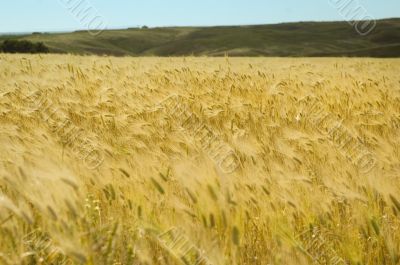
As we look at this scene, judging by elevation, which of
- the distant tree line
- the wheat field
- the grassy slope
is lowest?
the wheat field

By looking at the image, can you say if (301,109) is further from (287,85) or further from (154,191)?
(154,191)

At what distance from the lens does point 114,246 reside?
1.51 metres

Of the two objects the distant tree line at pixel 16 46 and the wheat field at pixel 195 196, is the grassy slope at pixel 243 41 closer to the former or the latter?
the distant tree line at pixel 16 46

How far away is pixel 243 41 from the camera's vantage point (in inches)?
2864

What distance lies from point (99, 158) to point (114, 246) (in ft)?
3.17

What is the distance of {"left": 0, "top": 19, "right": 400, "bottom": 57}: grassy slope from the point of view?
66.4 metres

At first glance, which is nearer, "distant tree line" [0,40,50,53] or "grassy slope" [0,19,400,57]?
"distant tree line" [0,40,50,53]

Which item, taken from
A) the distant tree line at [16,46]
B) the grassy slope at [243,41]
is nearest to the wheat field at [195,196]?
the distant tree line at [16,46]

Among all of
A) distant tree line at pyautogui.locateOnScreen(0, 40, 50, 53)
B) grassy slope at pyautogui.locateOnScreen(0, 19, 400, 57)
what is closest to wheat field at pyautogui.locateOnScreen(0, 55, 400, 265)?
distant tree line at pyautogui.locateOnScreen(0, 40, 50, 53)

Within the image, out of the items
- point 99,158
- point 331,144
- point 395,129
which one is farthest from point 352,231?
point 395,129

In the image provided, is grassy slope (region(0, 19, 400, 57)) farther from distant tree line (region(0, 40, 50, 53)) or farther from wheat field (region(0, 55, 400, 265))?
wheat field (region(0, 55, 400, 265))

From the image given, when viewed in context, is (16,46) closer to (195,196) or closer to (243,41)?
(243,41)

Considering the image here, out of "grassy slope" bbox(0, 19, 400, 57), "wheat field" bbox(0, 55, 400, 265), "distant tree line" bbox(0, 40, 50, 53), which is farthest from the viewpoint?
"grassy slope" bbox(0, 19, 400, 57)

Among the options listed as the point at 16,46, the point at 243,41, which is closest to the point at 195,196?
the point at 16,46
